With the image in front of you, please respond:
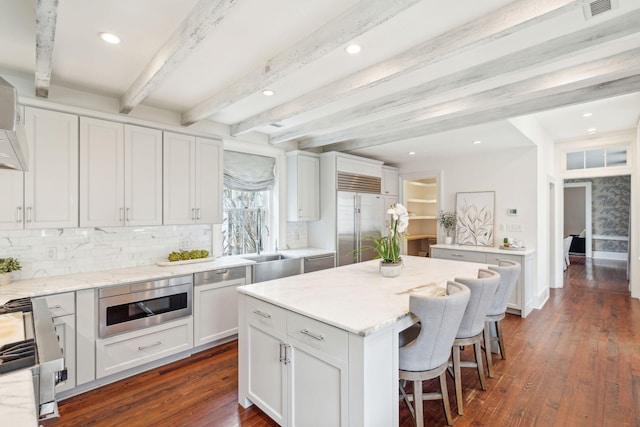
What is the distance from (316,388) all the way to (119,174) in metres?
2.64

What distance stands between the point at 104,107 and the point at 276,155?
222 cm

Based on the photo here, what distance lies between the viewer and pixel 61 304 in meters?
2.44

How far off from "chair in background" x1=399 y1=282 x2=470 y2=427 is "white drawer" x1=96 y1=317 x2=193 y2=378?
2.25 metres

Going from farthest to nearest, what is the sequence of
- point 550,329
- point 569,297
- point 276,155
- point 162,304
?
point 569,297 → point 276,155 → point 550,329 → point 162,304

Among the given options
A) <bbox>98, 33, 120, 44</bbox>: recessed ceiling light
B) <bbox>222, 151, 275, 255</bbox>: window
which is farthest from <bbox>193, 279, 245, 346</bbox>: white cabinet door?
<bbox>98, 33, 120, 44</bbox>: recessed ceiling light

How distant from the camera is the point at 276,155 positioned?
4.75m

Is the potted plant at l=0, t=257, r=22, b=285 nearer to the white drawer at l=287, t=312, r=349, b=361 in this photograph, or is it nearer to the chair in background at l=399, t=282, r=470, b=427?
the white drawer at l=287, t=312, r=349, b=361

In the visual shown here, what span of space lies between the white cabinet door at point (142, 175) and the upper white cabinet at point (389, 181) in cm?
384

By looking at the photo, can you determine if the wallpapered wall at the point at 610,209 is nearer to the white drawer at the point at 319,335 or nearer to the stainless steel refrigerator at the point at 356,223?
the stainless steel refrigerator at the point at 356,223

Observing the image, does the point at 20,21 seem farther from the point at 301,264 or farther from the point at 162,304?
the point at 301,264

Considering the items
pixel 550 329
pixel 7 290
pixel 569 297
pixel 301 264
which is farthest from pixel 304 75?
pixel 569 297

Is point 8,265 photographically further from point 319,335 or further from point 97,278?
point 319,335

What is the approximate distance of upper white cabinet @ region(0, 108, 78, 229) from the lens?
248cm

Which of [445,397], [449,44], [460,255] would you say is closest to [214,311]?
[445,397]
